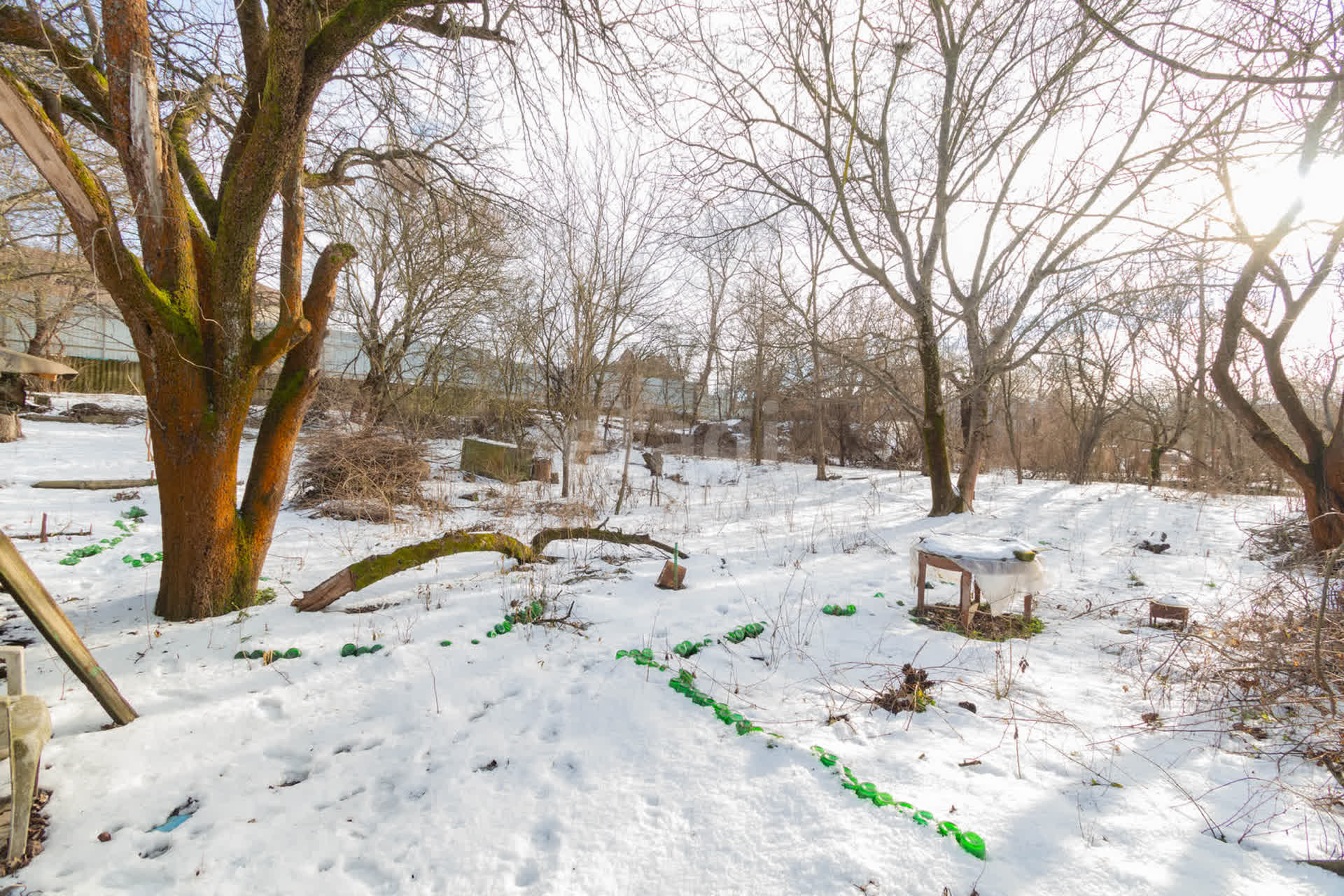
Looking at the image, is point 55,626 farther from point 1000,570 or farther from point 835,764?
point 1000,570

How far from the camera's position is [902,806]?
6.49ft

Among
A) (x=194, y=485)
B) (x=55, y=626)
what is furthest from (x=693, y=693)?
(x=194, y=485)

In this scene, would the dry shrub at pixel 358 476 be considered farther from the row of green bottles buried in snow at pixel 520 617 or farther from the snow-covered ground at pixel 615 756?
the row of green bottles buried in snow at pixel 520 617

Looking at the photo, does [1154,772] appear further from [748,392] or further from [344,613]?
[748,392]

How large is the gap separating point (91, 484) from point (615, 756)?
9365 millimetres

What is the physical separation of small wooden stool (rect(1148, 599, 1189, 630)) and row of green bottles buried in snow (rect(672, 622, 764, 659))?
115 inches

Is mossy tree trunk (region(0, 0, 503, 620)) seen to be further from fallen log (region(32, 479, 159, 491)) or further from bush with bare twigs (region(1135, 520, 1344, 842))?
fallen log (region(32, 479, 159, 491))

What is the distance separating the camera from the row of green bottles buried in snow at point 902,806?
5.90 feet

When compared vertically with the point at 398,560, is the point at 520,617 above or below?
below

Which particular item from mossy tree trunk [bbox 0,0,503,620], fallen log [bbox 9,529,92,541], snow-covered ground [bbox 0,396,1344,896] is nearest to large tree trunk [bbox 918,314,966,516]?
snow-covered ground [bbox 0,396,1344,896]

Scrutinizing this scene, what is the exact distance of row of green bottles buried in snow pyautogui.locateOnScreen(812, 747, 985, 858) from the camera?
5.90 feet

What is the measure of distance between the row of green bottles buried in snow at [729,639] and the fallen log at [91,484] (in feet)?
26.4

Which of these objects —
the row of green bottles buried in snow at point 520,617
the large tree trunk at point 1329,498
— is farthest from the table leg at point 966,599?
the large tree trunk at point 1329,498

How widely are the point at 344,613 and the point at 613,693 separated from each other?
83.9 inches
